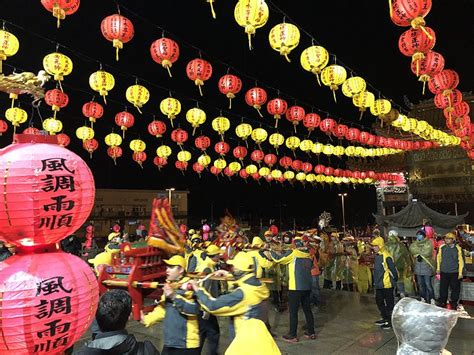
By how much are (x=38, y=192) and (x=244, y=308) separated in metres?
2.23

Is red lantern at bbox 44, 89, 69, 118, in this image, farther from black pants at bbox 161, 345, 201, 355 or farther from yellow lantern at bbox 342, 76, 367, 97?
black pants at bbox 161, 345, 201, 355

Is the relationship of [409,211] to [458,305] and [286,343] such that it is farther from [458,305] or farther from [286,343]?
[286,343]

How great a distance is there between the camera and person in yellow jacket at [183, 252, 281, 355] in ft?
10.6

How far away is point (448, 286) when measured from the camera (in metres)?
8.76

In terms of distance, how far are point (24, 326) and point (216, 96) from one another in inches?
753

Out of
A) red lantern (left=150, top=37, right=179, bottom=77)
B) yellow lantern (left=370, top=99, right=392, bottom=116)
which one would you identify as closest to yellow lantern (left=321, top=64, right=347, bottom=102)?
yellow lantern (left=370, top=99, right=392, bottom=116)

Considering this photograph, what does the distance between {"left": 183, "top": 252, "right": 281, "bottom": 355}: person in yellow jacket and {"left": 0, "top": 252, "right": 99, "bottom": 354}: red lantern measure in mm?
1375

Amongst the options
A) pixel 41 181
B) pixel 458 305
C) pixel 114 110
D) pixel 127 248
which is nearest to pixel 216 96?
pixel 114 110

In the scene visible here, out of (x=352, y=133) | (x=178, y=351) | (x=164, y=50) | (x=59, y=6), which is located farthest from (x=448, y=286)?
(x=59, y=6)

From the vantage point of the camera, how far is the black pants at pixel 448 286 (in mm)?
8648

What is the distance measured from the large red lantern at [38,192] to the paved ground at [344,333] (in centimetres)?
468

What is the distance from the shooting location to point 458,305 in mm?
9125

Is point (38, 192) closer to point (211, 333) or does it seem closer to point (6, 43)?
point (211, 333)

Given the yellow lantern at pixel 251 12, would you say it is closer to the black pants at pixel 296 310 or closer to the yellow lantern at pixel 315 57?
the yellow lantern at pixel 315 57
